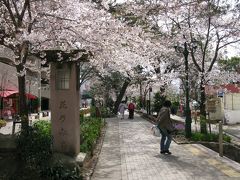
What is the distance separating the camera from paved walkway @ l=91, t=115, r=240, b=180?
33.4 feet

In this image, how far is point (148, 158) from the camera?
42.7ft

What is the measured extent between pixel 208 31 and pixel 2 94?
72.1ft

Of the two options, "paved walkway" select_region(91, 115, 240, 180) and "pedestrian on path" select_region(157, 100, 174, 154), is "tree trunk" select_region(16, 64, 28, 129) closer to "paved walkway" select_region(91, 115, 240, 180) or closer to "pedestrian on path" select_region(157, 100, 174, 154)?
"paved walkway" select_region(91, 115, 240, 180)

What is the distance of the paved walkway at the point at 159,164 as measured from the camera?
33.4ft

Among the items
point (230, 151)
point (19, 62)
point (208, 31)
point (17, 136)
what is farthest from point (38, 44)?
point (208, 31)

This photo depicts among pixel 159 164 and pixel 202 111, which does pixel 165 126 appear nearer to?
pixel 159 164

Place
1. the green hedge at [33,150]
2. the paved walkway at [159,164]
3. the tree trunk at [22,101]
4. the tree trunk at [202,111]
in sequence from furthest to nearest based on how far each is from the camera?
the tree trunk at [202,111] < the tree trunk at [22,101] < the paved walkway at [159,164] < the green hedge at [33,150]

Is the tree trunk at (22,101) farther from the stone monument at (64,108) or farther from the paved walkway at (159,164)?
the paved walkway at (159,164)

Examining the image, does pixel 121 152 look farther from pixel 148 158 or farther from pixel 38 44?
pixel 38 44

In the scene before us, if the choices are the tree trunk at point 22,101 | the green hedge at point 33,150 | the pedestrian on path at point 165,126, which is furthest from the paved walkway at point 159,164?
the tree trunk at point 22,101

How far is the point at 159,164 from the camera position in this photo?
11844mm

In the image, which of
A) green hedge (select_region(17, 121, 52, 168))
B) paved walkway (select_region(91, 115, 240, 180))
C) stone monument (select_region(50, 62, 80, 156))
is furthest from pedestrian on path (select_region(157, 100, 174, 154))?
green hedge (select_region(17, 121, 52, 168))

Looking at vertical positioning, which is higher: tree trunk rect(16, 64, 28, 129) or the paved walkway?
tree trunk rect(16, 64, 28, 129)

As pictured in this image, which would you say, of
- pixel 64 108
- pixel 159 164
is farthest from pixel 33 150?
pixel 159 164
